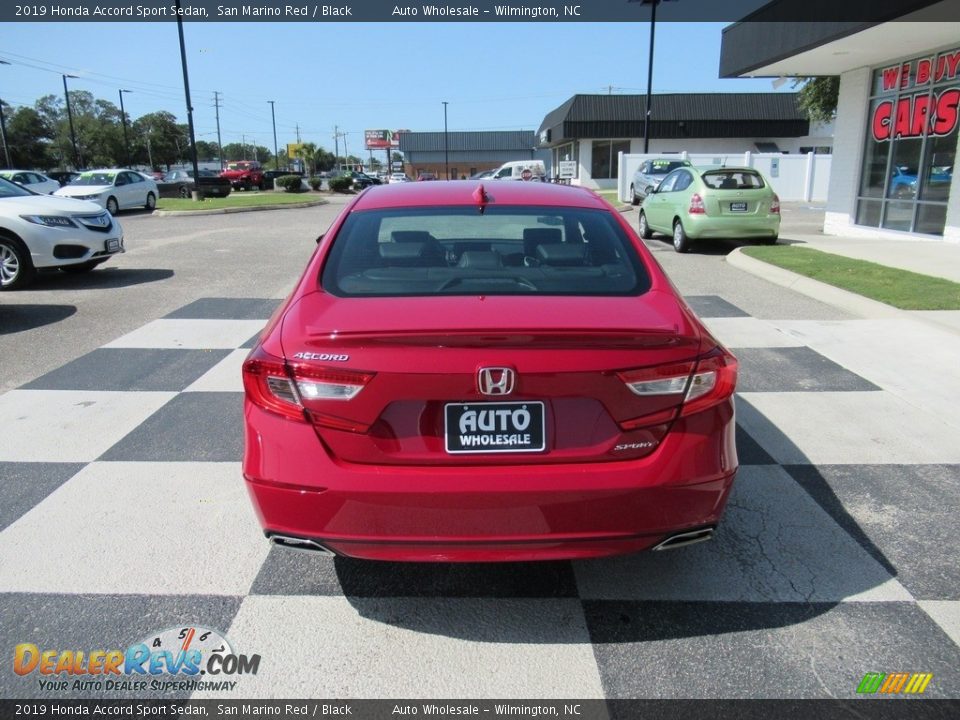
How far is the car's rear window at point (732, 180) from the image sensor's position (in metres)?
13.3

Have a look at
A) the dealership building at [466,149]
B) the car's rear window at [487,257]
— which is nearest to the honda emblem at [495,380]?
the car's rear window at [487,257]

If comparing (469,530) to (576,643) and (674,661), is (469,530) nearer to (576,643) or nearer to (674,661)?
(576,643)

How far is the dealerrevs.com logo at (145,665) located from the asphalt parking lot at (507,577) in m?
0.04

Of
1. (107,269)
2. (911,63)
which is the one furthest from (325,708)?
(911,63)

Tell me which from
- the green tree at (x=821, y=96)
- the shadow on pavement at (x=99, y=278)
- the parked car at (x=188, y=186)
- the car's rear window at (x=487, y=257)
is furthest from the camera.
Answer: the parked car at (x=188, y=186)

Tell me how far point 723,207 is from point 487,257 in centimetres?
1095

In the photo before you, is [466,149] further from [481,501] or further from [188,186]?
[481,501]

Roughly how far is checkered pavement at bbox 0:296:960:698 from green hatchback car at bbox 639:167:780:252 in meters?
8.85

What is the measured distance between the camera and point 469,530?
2424 millimetres

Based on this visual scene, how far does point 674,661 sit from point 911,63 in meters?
15.5

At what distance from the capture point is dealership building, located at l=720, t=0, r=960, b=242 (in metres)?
12.6

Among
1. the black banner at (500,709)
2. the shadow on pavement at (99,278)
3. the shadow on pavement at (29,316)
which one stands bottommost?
the black banner at (500,709)

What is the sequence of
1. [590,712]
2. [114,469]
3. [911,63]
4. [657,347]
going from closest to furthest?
[590,712], [657,347], [114,469], [911,63]

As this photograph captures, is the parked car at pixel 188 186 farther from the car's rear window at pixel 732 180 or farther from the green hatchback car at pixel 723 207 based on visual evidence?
the car's rear window at pixel 732 180
